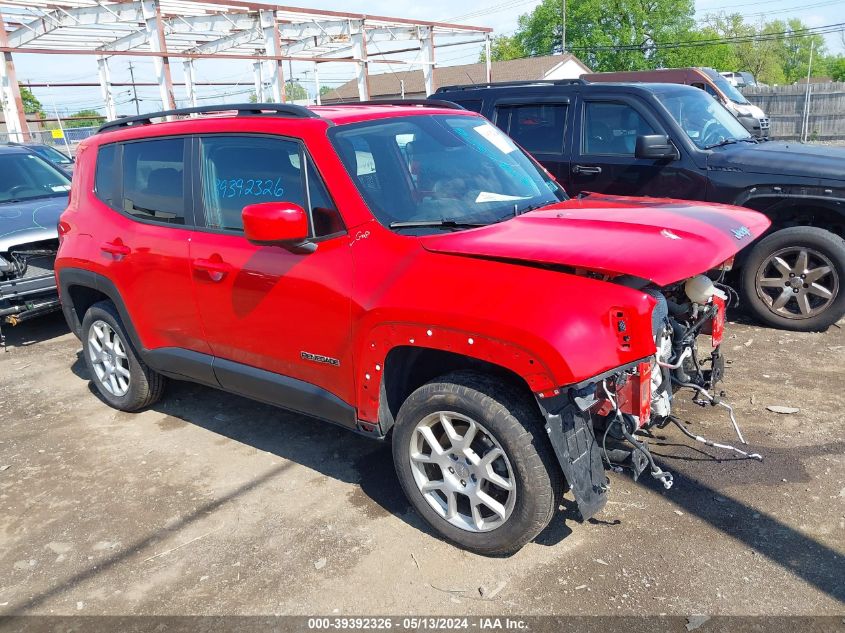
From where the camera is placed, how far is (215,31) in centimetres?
2322

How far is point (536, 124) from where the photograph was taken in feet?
22.8

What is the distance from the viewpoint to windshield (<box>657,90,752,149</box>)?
6.41 metres

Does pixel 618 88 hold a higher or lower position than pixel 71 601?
higher

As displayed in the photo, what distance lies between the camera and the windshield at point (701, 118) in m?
6.41

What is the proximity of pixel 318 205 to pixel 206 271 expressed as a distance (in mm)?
869

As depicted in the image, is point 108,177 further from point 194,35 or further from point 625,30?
point 625,30

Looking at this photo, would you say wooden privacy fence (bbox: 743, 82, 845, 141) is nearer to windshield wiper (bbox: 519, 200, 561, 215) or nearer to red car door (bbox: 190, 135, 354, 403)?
windshield wiper (bbox: 519, 200, 561, 215)

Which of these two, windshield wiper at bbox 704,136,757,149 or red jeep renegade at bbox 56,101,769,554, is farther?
windshield wiper at bbox 704,136,757,149

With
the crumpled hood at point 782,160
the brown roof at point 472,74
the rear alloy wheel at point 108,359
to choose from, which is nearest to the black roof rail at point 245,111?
the rear alloy wheel at point 108,359

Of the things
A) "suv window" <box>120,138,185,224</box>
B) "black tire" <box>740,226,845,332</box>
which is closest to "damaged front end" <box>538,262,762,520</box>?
"suv window" <box>120,138,185,224</box>

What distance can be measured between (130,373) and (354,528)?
7.59ft

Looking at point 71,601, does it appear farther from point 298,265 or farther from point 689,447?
point 689,447

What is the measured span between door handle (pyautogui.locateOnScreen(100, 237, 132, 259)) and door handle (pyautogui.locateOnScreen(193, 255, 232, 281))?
79 cm

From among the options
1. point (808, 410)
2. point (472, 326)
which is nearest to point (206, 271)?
point (472, 326)
